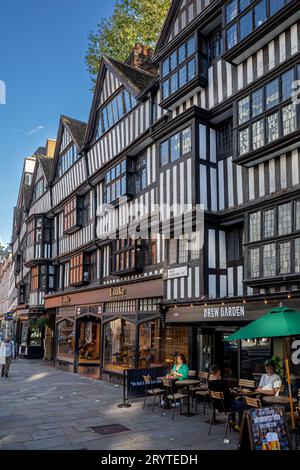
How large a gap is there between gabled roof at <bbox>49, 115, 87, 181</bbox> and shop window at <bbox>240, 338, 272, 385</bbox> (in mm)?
15661

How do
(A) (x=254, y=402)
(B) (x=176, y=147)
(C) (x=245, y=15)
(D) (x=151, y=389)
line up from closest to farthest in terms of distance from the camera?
1. (A) (x=254, y=402)
2. (C) (x=245, y=15)
3. (D) (x=151, y=389)
4. (B) (x=176, y=147)

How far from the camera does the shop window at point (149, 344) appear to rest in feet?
50.2

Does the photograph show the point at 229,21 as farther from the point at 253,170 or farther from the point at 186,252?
the point at 186,252

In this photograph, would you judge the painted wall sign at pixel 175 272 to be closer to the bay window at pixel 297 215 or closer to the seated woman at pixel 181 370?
the seated woman at pixel 181 370

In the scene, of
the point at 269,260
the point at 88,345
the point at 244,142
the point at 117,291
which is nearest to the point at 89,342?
the point at 88,345

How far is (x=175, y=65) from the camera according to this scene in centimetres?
1453

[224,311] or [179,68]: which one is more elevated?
[179,68]

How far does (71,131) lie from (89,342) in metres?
12.0

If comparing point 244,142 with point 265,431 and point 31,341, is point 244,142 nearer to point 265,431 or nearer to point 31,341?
point 265,431

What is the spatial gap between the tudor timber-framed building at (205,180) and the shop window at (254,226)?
37 millimetres

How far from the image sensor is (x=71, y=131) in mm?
25453

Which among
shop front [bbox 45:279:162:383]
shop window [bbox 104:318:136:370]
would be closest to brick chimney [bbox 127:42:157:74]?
shop front [bbox 45:279:162:383]

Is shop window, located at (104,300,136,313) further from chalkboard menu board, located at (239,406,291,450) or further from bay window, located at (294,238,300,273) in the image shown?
chalkboard menu board, located at (239,406,291,450)

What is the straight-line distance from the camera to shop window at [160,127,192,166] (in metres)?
13.2
